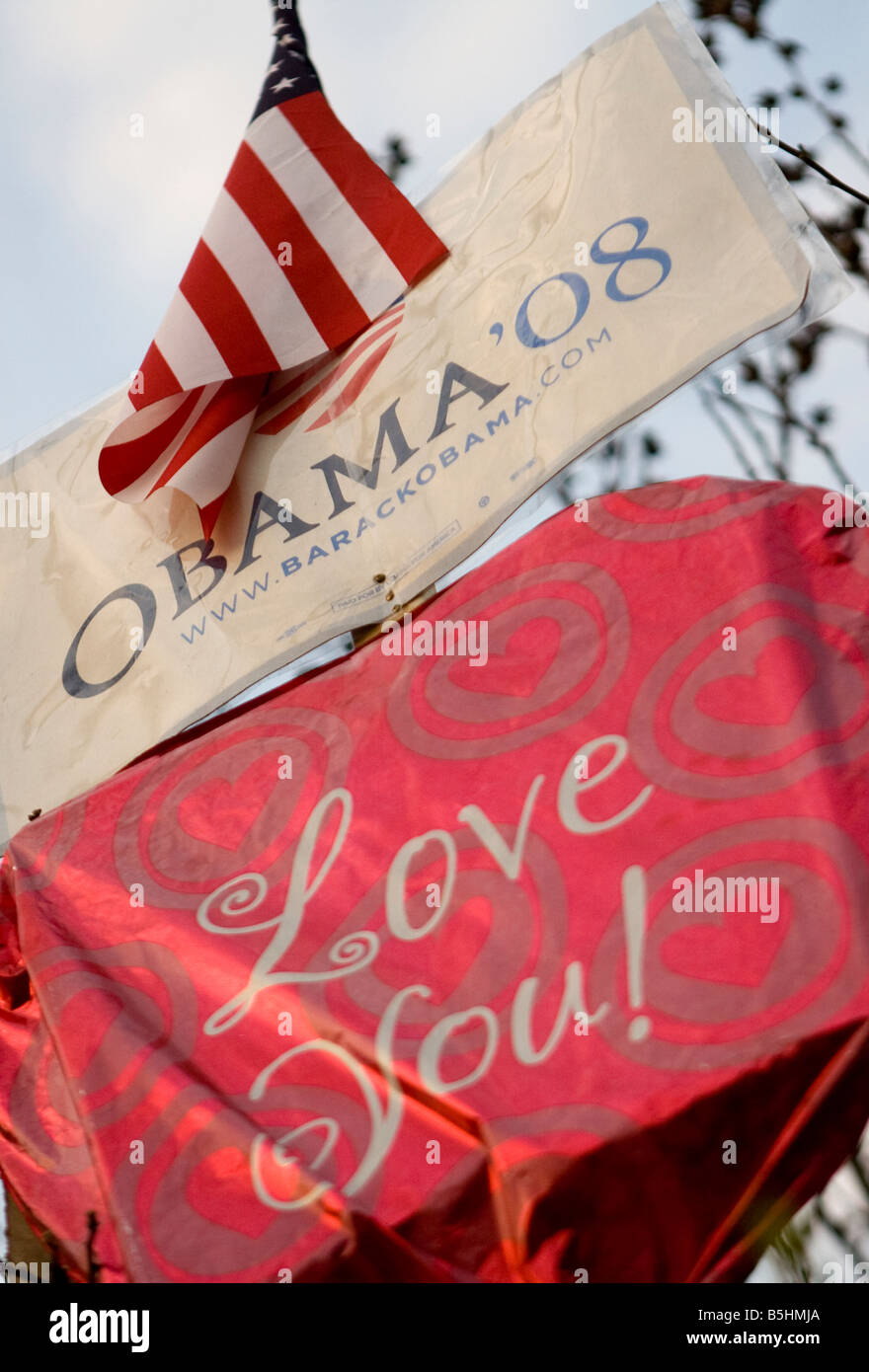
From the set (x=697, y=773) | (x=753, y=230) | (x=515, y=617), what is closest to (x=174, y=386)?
(x=515, y=617)

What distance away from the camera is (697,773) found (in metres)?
3.11

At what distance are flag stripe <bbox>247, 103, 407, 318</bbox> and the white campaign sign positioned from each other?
0.16 metres

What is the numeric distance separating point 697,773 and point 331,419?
1.94 m

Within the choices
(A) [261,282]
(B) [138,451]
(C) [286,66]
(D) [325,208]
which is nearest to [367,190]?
(D) [325,208]

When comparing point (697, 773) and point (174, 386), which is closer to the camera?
point (697, 773)

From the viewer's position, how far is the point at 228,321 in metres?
4.54

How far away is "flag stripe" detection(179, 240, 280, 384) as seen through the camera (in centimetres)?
450

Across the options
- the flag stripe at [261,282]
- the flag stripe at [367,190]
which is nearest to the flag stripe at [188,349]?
the flag stripe at [261,282]

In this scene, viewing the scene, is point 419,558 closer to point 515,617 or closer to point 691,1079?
point 515,617

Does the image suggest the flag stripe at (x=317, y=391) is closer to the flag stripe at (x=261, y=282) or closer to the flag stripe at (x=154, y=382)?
the flag stripe at (x=261, y=282)

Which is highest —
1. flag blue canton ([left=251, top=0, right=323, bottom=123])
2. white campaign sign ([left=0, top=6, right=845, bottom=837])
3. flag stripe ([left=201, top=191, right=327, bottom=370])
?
flag blue canton ([left=251, top=0, right=323, bottom=123])

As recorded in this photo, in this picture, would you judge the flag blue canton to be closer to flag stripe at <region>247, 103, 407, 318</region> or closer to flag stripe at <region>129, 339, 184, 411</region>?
flag stripe at <region>247, 103, 407, 318</region>

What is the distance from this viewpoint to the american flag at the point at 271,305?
446 centimetres

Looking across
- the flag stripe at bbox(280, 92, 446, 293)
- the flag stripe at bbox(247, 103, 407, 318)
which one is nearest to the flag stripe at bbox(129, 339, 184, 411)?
the flag stripe at bbox(247, 103, 407, 318)
